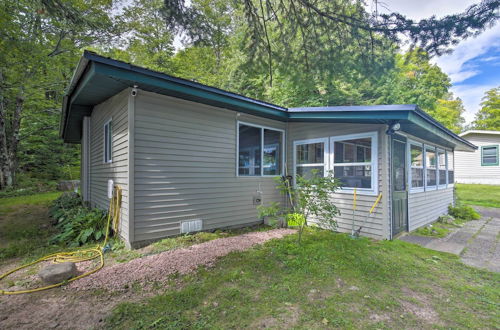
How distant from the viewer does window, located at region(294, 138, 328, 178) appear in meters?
5.54

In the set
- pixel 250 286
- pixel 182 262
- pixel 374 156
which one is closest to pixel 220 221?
pixel 182 262

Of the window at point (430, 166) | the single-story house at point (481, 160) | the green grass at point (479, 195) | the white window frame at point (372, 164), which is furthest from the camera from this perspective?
the single-story house at point (481, 160)

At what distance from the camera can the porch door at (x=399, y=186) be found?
477 cm

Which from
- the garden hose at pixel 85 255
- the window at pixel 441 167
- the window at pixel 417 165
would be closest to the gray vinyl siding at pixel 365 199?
the window at pixel 417 165

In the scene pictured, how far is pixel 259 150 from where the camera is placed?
5867 mm

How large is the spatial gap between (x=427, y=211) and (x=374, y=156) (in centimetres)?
312

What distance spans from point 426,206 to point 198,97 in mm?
6427

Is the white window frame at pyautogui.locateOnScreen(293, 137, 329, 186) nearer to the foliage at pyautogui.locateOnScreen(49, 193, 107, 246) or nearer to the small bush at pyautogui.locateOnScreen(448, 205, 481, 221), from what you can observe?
the foliage at pyautogui.locateOnScreen(49, 193, 107, 246)

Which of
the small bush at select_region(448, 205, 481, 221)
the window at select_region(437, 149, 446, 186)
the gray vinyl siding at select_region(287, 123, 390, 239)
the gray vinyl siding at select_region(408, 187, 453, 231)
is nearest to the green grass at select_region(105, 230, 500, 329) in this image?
the gray vinyl siding at select_region(287, 123, 390, 239)

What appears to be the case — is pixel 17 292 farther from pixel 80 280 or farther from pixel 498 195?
pixel 498 195

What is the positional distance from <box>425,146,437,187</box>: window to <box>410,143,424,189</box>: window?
41 cm

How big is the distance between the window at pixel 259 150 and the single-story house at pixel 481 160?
1439 centimetres

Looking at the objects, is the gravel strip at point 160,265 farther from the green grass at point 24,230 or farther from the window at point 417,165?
the window at point 417,165

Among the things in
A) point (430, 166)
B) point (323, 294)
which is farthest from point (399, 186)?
point (323, 294)
